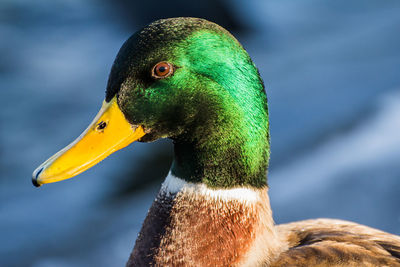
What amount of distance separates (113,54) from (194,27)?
282 cm

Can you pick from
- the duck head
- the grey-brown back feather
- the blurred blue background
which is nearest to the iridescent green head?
the duck head

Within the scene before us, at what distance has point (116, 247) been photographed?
3184 millimetres

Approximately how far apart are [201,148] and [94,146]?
0.98ft

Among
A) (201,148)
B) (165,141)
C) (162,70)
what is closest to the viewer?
(162,70)

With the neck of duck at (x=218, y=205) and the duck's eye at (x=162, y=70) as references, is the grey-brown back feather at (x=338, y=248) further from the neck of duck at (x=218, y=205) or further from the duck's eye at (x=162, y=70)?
the duck's eye at (x=162, y=70)

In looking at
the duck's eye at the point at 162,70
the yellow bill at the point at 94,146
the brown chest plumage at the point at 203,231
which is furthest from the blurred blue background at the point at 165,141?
the duck's eye at the point at 162,70

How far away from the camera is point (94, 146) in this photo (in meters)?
1.78

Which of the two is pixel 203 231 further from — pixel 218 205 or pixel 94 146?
pixel 94 146

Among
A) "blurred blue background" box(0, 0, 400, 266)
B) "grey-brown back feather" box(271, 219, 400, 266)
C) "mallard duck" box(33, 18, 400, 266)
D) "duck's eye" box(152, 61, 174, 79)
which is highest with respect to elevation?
"blurred blue background" box(0, 0, 400, 266)

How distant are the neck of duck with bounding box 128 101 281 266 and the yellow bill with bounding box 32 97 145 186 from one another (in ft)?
0.59

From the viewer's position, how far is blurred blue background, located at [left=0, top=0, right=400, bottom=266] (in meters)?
3.32

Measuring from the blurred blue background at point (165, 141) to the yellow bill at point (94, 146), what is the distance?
1455 mm

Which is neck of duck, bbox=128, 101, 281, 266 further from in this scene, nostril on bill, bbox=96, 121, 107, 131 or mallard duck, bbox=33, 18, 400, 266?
nostril on bill, bbox=96, 121, 107, 131

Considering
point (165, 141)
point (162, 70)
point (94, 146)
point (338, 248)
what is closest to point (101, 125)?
point (94, 146)
